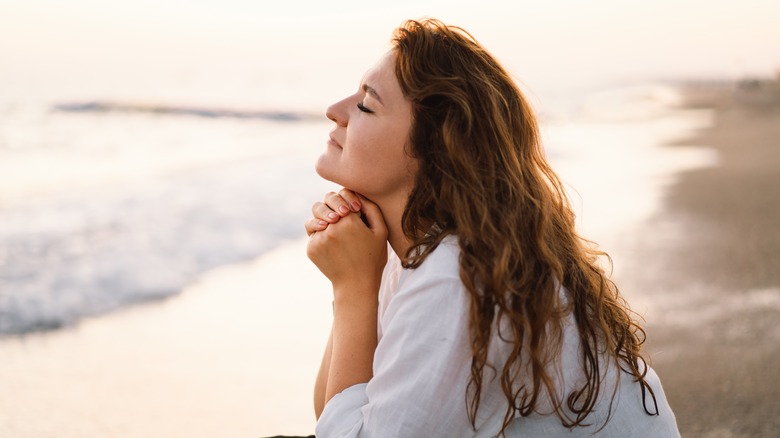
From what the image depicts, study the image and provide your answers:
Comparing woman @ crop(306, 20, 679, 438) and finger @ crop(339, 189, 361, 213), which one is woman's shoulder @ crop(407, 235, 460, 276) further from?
finger @ crop(339, 189, 361, 213)

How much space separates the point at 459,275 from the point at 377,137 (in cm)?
52

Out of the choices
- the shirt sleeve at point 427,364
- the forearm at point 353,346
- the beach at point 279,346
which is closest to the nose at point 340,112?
the forearm at point 353,346

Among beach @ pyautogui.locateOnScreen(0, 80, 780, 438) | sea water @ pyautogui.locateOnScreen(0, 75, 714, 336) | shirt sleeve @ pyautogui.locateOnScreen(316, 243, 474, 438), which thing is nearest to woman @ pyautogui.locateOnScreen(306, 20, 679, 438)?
shirt sleeve @ pyautogui.locateOnScreen(316, 243, 474, 438)

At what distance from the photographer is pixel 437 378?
1672 millimetres

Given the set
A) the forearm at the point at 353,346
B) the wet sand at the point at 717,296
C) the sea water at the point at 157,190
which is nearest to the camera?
the forearm at the point at 353,346

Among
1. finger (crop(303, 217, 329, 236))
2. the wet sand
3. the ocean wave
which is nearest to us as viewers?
finger (crop(303, 217, 329, 236))

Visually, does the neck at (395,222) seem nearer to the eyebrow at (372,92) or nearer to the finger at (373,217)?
the finger at (373,217)

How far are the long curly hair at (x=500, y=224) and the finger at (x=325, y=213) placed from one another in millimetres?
232

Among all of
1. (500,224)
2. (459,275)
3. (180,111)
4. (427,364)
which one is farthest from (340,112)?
(180,111)

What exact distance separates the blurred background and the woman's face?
204 mm

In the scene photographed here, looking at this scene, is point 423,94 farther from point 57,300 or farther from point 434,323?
point 57,300

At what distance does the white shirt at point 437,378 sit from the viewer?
1679 mm

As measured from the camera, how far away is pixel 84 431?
4117 millimetres

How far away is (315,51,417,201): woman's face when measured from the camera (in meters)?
2.07
